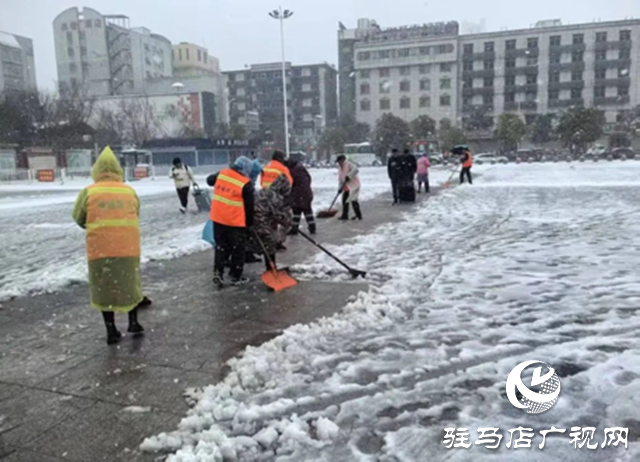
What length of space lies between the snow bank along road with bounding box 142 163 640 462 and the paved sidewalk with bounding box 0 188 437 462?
23 centimetres

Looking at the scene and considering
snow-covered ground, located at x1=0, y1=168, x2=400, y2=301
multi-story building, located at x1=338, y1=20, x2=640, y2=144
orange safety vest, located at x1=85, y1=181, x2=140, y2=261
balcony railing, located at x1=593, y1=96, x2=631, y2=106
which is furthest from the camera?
balcony railing, located at x1=593, y1=96, x2=631, y2=106

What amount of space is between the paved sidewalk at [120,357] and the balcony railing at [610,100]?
7266 centimetres

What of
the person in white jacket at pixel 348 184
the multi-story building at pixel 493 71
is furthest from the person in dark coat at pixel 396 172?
the multi-story building at pixel 493 71

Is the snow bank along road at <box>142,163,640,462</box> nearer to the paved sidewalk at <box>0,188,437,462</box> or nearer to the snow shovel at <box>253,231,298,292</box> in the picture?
the paved sidewalk at <box>0,188,437,462</box>

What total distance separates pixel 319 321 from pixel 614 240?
5.37 metres

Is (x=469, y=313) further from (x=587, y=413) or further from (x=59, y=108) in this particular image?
(x=59, y=108)

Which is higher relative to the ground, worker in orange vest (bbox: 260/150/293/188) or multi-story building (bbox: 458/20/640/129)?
multi-story building (bbox: 458/20/640/129)

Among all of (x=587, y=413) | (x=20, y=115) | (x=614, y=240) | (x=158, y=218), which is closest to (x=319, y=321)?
(x=587, y=413)

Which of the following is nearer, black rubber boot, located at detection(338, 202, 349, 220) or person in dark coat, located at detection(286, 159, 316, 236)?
person in dark coat, located at detection(286, 159, 316, 236)

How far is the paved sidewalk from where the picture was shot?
2.80 meters

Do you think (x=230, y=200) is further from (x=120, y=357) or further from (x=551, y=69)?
(x=551, y=69)

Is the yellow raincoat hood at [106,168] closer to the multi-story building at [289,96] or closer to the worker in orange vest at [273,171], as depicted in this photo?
the worker in orange vest at [273,171]

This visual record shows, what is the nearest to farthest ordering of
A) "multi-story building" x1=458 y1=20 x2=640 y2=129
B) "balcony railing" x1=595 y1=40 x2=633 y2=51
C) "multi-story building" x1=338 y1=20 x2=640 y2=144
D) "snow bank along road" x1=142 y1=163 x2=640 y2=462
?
"snow bank along road" x1=142 y1=163 x2=640 y2=462 < "balcony railing" x1=595 y1=40 x2=633 y2=51 < "multi-story building" x1=458 y1=20 x2=640 y2=129 < "multi-story building" x1=338 y1=20 x2=640 y2=144

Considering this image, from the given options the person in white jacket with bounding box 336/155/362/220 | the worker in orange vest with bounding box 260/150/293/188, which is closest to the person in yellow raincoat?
the worker in orange vest with bounding box 260/150/293/188
